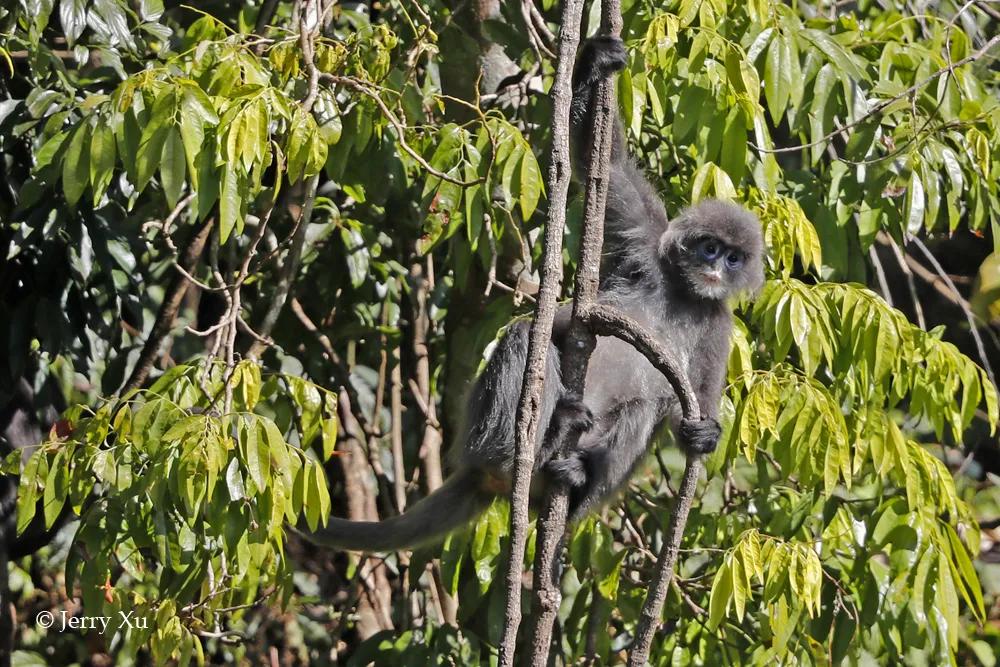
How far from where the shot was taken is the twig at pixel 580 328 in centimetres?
288

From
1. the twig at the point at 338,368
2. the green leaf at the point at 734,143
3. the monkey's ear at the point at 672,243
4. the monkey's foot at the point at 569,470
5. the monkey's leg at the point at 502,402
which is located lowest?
the monkey's foot at the point at 569,470

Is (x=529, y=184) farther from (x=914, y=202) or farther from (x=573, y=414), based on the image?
(x=914, y=202)

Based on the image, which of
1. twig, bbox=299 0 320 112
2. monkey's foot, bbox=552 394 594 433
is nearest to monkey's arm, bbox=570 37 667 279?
monkey's foot, bbox=552 394 594 433

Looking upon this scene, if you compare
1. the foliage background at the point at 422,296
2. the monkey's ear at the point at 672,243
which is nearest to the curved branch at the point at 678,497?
the foliage background at the point at 422,296

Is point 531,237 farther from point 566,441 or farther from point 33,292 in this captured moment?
point 33,292

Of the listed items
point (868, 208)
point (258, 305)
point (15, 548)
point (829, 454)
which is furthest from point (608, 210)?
point (15, 548)

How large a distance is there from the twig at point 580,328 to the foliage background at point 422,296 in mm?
792

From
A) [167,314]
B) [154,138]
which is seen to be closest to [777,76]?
[154,138]

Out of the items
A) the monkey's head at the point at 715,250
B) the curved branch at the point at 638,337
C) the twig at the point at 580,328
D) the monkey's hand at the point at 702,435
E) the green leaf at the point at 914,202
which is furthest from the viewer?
the monkey's head at the point at 715,250

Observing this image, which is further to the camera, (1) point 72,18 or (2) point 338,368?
(2) point 338,368

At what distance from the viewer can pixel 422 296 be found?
556 cm

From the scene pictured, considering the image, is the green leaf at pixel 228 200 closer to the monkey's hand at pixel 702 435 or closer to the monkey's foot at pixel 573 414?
the monkey's foot at pixel 573 414

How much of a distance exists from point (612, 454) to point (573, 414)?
2.16 ft

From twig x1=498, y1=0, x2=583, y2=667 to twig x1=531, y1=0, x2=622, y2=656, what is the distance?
0.11m
